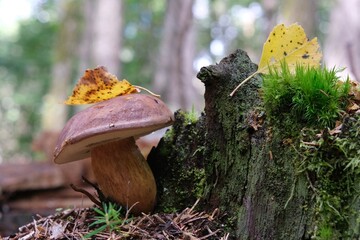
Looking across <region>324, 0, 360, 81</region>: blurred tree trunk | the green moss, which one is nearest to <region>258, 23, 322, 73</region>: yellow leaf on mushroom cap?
the green moss

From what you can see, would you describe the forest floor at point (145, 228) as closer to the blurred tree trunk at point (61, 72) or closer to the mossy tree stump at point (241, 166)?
the mossy tree stump at point (241, 166)

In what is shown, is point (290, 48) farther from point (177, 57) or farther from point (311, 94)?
point (177, 57)

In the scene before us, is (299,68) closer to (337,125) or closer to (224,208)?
(337,125)

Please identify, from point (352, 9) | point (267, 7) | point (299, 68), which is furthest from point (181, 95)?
point (267, 7)

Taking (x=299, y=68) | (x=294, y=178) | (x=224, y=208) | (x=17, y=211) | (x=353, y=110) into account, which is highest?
(x=299, y=68)

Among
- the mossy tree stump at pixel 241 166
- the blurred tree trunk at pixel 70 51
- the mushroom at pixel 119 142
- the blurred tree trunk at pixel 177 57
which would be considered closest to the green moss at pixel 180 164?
the mossy tree stump at pixel 241 166

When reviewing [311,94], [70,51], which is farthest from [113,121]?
[70,51]
